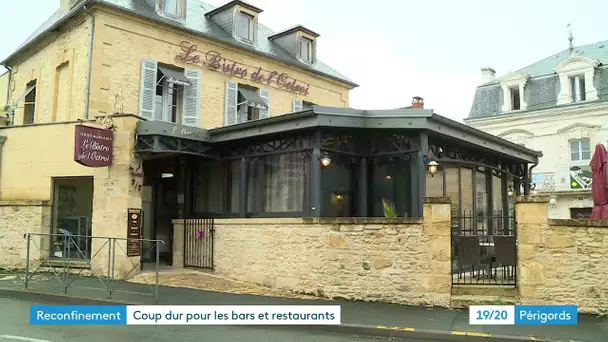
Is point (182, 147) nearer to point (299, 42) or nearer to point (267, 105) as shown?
point (267, 105)

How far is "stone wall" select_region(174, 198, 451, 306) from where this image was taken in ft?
30.6

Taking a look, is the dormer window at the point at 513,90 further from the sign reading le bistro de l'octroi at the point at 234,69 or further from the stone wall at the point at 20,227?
the stone wall at the point at 20,227

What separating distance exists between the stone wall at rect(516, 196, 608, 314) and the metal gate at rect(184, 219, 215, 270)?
284 inches

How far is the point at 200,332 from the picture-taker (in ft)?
24.6

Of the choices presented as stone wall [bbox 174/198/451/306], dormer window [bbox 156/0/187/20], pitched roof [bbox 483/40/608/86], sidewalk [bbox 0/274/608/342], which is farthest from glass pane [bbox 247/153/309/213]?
pitched roof [bbox 483/40/608/86]

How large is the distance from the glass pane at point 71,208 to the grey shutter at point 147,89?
2739 millimetres

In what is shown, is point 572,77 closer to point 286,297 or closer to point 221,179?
point 221,179

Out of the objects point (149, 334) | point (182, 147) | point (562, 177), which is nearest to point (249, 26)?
point (182, 147)

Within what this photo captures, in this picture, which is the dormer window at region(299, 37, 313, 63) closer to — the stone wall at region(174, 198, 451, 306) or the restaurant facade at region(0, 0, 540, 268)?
the restaurant facade at region(0, 0, 540, 268)

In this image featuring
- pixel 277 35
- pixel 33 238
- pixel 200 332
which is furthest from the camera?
pixel 277 35

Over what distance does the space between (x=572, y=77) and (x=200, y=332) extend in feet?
82.5

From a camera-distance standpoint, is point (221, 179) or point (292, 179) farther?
point (221, 179)

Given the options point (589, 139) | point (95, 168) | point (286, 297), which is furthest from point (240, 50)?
point (589, 139)

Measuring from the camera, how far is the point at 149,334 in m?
7.22
